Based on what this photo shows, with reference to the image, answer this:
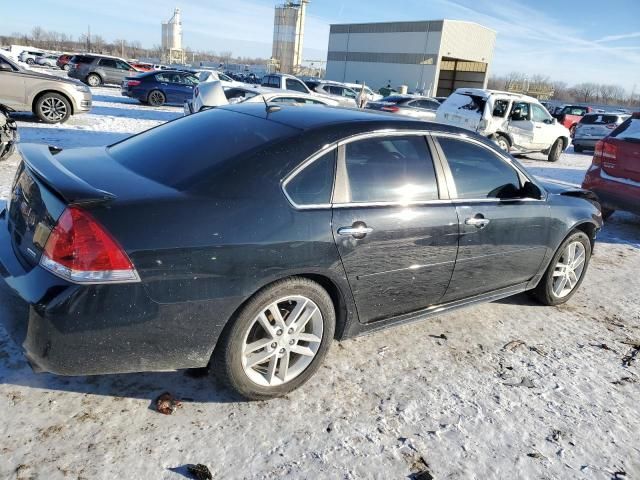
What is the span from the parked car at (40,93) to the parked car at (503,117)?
8.92 metres

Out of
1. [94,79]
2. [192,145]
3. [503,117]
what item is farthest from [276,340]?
[94,79]

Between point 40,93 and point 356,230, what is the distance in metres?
11.1

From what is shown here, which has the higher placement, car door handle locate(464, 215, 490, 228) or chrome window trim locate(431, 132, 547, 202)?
chrome window trim locate(431, 132, 547, 202)

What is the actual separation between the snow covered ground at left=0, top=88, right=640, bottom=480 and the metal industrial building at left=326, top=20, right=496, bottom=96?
4921 centimetres

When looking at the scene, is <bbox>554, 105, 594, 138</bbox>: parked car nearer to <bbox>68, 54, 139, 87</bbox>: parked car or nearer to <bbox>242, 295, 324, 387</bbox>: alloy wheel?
<bbox>68, 54, 139, 87</bbox>: parked car

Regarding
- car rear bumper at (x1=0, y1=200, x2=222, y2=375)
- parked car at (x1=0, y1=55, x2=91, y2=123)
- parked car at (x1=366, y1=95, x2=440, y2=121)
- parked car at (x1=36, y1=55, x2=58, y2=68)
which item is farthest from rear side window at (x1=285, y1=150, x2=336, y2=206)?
parked car at (x1=36, y1=55, x2=58, y2=68)

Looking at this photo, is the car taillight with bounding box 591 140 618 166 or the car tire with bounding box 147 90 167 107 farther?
the car tire with bounding box 147 90 167 107

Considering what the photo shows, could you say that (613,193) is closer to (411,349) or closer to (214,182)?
(411,349)

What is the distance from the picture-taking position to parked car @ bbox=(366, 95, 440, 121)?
16.4m

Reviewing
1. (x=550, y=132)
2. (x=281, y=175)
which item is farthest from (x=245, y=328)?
(x=550, y=132)

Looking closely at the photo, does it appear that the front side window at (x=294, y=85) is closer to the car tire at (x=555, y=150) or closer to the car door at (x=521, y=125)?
the car door at (x=521, y=125)

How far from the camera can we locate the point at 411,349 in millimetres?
3502

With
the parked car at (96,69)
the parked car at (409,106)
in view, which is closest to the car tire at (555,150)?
the parked car at (409,106)

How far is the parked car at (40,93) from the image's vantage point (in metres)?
11.0
